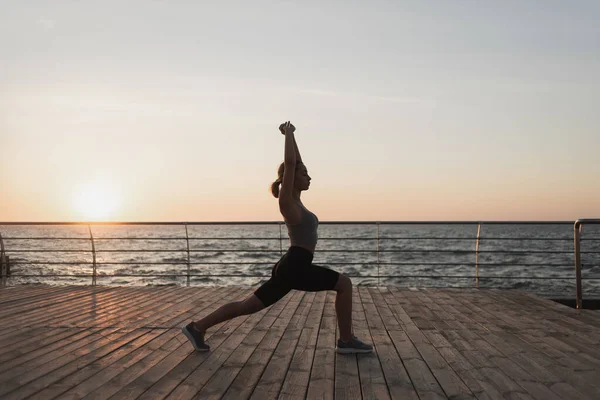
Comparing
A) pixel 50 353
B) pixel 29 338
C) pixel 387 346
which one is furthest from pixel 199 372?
pixel 29 338

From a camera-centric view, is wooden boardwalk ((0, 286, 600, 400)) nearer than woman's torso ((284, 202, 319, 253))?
Yes

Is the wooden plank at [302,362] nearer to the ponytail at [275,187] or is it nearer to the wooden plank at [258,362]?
the wooden plank at [258,362]

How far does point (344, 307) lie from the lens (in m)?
3.60

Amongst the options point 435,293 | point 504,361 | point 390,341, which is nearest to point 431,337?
point 390,341

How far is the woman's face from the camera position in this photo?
11.1 ft

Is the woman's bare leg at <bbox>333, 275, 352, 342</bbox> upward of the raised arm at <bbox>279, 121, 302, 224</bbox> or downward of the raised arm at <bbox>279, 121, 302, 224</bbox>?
downward

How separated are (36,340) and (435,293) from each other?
187 inches

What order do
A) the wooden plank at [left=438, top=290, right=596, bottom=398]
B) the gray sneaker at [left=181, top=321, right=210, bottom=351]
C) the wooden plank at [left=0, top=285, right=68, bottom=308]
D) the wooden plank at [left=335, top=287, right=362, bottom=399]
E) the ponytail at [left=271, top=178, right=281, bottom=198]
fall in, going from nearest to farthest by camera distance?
the wooden plank at [left=335, top=287, right=362, bottom=399] → the wooden plank at [left=438, top=290, right=596, bottom=398] → the ponytail at [left=271, top=178, right=281, bottom=198] → the gray sneaker at [left=181, top=321, right=210, bottom=351] → the wooden plank at [left=0, top=285, right=68, bottom=308]

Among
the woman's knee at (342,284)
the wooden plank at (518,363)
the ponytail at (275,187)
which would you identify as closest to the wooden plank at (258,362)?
the woman's knee at (342,284)

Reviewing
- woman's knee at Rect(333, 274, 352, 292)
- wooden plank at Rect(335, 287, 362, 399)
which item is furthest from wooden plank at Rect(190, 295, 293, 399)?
woman's knee at Rect(333, 274, 352, 292)

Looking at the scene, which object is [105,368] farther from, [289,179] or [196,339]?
[289,179]

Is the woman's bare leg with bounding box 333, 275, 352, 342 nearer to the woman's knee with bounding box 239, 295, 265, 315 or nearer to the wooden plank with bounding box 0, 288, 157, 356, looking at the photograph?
the woman's knee with bounding box 239, 295, 265, 315

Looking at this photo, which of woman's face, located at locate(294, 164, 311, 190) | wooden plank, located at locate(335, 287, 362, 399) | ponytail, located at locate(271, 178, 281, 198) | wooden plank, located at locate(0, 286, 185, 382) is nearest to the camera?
wooden plank, located at locate(335, 287, 362, 399)

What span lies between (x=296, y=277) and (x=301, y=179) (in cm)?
63
